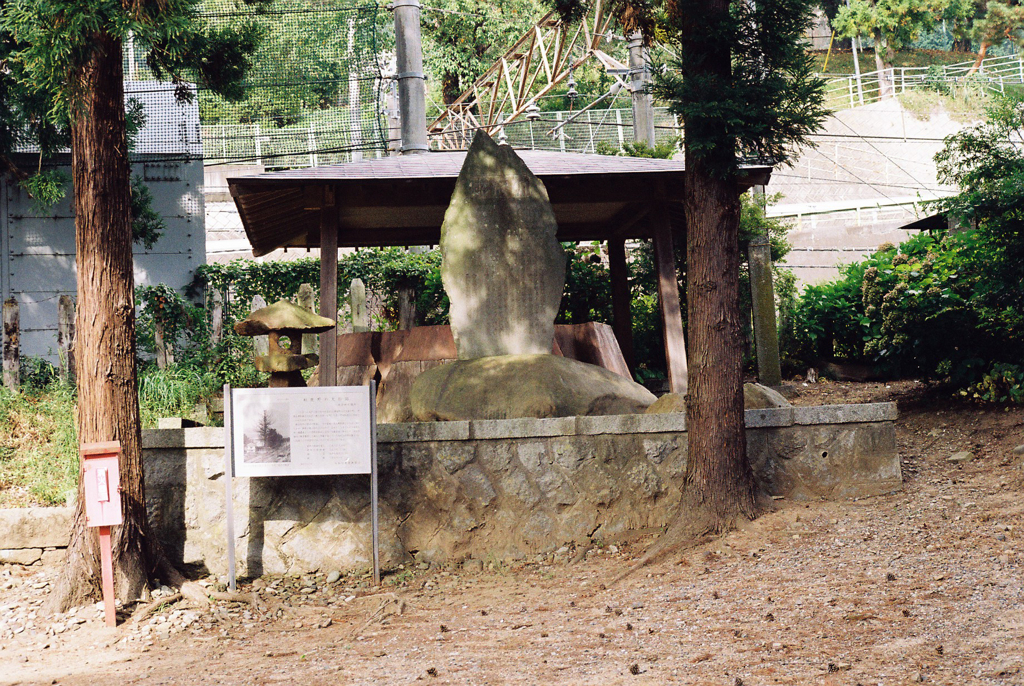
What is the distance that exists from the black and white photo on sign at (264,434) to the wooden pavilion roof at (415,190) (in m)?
2.59

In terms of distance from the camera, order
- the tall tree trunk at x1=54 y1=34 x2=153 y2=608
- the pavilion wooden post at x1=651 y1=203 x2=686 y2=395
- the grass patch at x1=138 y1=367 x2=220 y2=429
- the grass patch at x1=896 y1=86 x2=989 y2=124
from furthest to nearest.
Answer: the grass patch at x1=896 y1=86 x2=989 y2=124, the grass patch at x1=138 y1=367 x2=220 y2=429, the pavilion wooden post at x1=651 y1=203 x2=686 y2=395, the tall tree trunk at x1=54 y1=34 x2=153 y2=608

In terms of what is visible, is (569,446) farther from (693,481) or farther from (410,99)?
(410,99)

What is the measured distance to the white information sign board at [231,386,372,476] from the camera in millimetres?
5699

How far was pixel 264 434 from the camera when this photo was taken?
225 inches

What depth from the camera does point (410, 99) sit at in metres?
11.8

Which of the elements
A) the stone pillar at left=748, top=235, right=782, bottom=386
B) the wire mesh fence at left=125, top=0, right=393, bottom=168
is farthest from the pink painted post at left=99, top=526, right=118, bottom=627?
the wire mesh fence at left=125, top=0, right=393, bottom=168

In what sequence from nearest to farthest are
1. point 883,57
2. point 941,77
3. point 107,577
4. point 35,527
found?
1. point 107,577
2. point 35,527
3. point 941,77
4. point 883,57

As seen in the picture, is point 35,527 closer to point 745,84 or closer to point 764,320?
point 745,84

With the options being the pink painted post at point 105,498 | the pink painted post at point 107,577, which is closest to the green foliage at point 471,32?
the pink painted post at point 105,498

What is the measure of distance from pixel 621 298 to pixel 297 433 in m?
5.91

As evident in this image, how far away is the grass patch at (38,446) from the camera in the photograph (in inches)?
277

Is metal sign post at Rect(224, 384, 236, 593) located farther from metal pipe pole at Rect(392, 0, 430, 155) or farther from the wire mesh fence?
the wire mesh fence

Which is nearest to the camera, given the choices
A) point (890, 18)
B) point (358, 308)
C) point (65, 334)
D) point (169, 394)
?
point (65, 334)

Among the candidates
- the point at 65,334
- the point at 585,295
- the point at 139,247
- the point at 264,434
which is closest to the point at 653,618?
the point at 264,434
